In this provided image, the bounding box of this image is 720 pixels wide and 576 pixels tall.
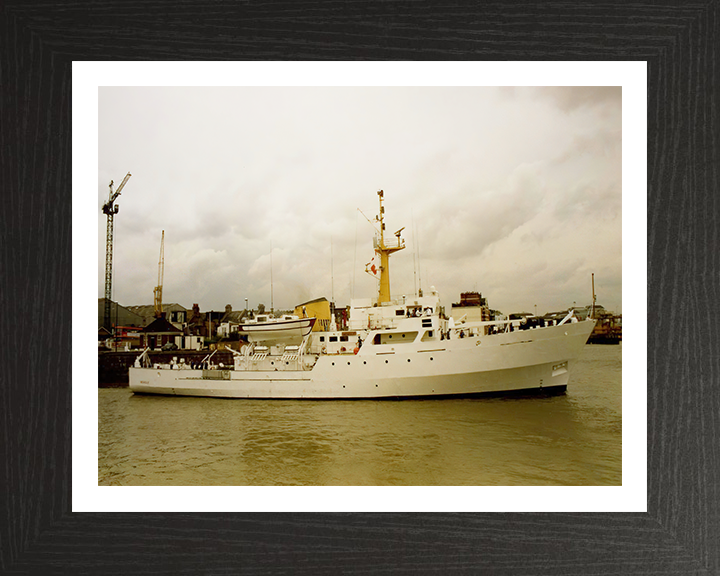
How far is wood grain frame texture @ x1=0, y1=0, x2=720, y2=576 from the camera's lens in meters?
2.18

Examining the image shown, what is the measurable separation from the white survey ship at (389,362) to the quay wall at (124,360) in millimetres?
51

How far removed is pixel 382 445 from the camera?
8.23ft

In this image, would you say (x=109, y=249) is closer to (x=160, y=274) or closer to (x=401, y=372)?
(x=160, y=274)

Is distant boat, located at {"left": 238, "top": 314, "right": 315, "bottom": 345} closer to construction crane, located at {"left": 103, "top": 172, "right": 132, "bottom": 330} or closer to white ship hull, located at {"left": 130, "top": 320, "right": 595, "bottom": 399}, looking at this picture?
white ship hull, located at {"left": 130, "top": 320, "right": 595, "bottom": 399}

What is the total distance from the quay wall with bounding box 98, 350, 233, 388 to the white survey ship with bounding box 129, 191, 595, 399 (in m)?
0.05

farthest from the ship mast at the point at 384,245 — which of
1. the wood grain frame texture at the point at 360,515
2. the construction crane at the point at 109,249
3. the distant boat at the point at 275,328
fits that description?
the construction crane at the point at 109,249

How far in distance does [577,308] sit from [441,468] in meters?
1.19

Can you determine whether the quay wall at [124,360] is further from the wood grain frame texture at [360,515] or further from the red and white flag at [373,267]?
the red and white flag at [373,267]

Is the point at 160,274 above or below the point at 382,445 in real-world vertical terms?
above

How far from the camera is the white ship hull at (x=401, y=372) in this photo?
288cm

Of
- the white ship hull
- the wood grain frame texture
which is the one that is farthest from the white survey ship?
the wood grain frame texture

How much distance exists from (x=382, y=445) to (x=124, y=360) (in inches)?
65.1

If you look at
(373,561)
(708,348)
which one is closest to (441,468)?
(373,561)

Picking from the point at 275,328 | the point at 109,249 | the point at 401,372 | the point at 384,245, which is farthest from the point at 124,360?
the point at 401,372
